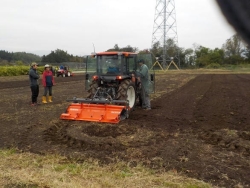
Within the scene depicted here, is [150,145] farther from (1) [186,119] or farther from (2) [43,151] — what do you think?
(1) [186,119]

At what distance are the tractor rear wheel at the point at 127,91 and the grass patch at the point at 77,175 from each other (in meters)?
3.82

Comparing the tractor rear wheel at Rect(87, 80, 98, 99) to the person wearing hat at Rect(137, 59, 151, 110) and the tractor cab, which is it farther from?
the person wearing hat at Rect(137, 59, 151, 110)

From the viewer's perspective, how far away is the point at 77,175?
14.9 ft

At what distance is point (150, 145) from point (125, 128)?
57.1 inches

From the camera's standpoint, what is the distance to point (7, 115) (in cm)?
966

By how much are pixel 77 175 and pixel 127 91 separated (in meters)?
5.02

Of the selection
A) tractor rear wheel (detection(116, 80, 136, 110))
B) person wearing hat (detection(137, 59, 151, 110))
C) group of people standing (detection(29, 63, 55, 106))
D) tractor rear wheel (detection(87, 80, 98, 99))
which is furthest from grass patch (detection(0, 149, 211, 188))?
group of people standing (detection(29, 63, 55, 106))

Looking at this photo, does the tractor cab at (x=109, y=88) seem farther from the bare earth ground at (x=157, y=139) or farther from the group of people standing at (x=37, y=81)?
the group of people standing at (x=37, y=81)

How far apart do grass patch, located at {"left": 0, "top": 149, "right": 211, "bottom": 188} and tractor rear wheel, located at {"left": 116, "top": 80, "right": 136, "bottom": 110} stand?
3.82 meters

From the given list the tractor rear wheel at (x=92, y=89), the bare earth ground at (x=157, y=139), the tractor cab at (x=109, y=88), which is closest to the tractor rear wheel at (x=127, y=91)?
the tractor cab at (x=109, y=88)

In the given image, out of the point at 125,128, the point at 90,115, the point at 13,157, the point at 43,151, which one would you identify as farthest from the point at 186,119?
the point at 13,157

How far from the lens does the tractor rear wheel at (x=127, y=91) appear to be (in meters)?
9.01

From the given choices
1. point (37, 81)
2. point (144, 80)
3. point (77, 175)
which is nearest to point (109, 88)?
point (144, 80)

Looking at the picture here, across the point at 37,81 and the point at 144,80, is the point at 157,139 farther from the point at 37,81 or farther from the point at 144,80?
the point at 37,81
